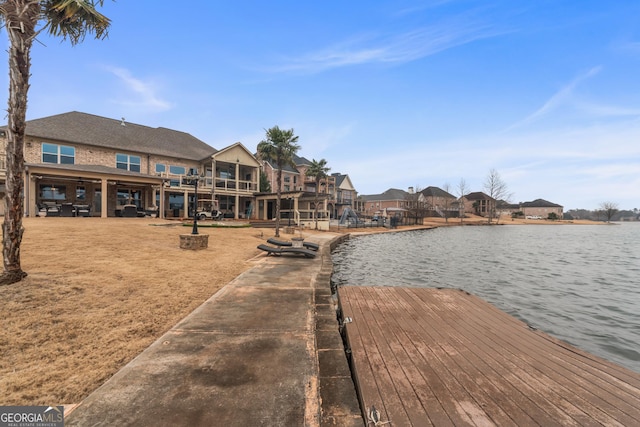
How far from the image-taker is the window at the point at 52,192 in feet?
67.8

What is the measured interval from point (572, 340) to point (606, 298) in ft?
17.2

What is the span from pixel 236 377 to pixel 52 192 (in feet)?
89.5

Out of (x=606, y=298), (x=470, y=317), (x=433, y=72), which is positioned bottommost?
(x=606, y=298)

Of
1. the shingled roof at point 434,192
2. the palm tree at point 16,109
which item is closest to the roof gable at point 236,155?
the palm tree at point 16,109

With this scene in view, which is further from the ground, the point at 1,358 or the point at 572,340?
the point at 1,358

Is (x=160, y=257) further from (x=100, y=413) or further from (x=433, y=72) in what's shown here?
(x=433, y=72)

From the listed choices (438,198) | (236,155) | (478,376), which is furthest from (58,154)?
(438,198)

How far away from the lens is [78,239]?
1034 cm

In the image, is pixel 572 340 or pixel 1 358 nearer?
pixel 1 358

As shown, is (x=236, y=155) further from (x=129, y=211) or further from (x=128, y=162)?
(x=129, y=211)

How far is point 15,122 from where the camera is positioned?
5.54m

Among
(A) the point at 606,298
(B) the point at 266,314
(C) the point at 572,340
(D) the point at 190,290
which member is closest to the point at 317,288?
(B) the point at 266,314

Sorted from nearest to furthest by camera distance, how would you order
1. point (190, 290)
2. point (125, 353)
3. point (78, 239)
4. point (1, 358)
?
point (1, 358) < point (125, 353) < point (190, 290) < point (78, 239)

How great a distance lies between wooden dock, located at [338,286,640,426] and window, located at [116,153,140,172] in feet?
86.9
